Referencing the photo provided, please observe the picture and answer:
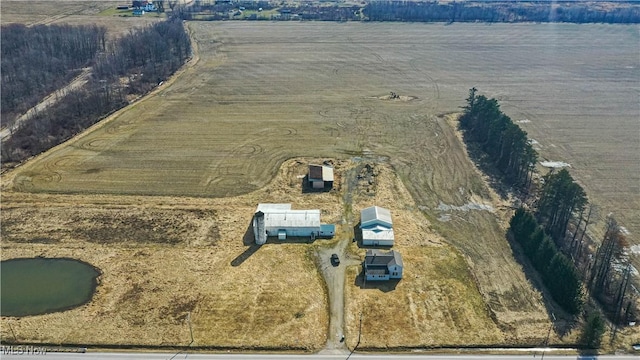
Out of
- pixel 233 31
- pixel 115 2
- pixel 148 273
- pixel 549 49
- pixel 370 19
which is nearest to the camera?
pixel 148 273

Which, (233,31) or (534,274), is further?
(233,31)

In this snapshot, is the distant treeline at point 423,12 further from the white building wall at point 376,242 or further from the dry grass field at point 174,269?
the white building wall at point 376,242

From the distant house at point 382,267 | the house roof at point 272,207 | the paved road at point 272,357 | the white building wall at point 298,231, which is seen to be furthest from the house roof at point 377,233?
the paved road at point 272,357

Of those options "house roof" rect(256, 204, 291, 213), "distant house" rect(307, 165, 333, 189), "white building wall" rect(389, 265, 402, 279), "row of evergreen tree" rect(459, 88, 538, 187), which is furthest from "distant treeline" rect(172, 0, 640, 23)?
"white building wall" rect(389, 265, 402, 279)

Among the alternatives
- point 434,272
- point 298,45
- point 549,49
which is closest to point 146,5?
point 298,45

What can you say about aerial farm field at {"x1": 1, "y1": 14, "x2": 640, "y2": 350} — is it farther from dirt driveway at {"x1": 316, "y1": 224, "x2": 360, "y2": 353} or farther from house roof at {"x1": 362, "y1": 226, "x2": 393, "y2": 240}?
house roof at {"x1": 362, "y1": 226, "x2": 393, "y2": 240}

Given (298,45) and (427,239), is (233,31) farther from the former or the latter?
(427,239)
